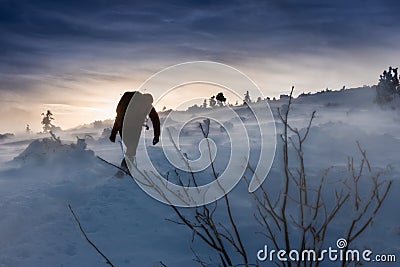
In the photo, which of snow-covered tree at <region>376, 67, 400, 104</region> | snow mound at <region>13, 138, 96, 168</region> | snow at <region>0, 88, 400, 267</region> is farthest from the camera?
snow-covered tree at <region>376, 67, 400, 104</region>

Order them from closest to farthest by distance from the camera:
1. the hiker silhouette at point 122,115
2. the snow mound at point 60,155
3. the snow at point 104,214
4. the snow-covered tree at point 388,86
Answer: the snow at point 104,214
the hiker silhouette at point 122,115
the snow mound at point 60,155
the snow-covered tree at point 388,86

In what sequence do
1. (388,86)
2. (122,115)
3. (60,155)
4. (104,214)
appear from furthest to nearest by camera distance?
1. (388,86)
2. (60,155)
3. (104,214)
4. (122,115)

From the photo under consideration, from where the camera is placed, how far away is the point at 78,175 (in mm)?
8734

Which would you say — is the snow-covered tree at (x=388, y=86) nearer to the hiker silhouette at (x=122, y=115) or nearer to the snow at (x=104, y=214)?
the snow at (x=104, y=214)

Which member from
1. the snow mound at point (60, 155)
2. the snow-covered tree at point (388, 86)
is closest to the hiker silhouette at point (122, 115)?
the snow mound at point (60, 155)

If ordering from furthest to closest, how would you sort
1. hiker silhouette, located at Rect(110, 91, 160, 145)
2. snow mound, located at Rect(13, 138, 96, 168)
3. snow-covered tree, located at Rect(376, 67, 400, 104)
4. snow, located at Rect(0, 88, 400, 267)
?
snow-covered tree, located at Rect(376, 67, 400, 104), snow mound, located at Rect(13, 138, 96, 168), hiker silhouette, located at Rect(110, 91, 160, 145), snow, located at Rect(0, 88, 400, 267)

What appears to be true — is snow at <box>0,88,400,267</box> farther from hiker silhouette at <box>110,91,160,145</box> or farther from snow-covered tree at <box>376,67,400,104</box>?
snow-covered tree at <box>376,67,400,104</box>

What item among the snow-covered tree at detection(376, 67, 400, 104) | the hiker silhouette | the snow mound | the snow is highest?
the snow-covered tree at detection(376, 67, 400, 104)

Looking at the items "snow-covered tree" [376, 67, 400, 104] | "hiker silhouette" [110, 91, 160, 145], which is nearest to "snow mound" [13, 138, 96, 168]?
"hiker silhouette" [110, 91, 160, 145]

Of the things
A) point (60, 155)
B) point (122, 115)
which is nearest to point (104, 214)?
point (122, 115)

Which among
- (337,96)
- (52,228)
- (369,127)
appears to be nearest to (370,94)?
(337,96)

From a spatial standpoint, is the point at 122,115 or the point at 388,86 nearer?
the point at 122,115

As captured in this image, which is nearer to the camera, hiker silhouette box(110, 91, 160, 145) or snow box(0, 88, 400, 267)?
snow box(0, 88, 400, 267)

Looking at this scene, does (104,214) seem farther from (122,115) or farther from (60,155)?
(60,155)
